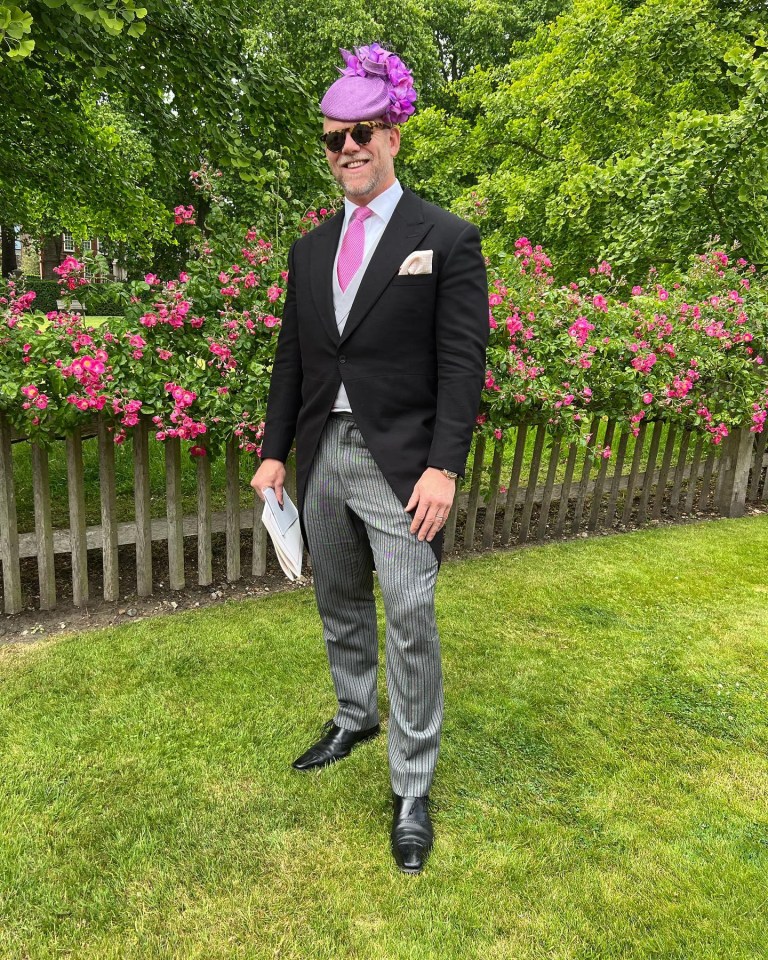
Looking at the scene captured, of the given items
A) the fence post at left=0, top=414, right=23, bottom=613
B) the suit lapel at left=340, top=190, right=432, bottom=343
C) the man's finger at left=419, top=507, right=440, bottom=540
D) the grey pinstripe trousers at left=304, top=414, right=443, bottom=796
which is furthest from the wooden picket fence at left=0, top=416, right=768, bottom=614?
the man's finger at left=419, top=507, right=440, bottom=540

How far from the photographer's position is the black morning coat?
2059mm

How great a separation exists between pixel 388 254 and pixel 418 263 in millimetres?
119

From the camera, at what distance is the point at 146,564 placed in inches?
165

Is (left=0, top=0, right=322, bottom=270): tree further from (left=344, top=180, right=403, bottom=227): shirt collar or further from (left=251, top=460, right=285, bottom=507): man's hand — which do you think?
(left=251, top=460, right=285, bottom=507): man's hand

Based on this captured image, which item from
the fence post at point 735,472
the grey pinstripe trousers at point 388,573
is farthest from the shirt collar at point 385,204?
the fence post at point 735,472

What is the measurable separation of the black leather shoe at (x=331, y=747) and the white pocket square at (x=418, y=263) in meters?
1.85

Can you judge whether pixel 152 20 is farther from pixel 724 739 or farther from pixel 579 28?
pixel 579 28

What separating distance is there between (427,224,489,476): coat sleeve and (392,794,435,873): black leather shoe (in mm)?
1195

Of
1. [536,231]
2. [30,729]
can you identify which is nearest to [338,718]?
[30,729]

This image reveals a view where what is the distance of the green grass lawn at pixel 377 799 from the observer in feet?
6.61

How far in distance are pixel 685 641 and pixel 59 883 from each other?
10.8 feet

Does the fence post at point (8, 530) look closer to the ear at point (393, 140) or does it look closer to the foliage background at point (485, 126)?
the foliage background at point (485, 126)

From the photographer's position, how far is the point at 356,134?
2.03 metres

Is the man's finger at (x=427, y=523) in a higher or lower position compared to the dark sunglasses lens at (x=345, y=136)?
lower
